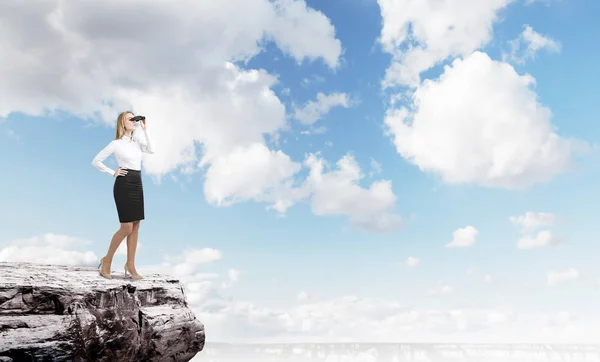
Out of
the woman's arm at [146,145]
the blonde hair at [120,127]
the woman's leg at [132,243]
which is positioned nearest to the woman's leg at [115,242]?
the woman's leg at [132,243]

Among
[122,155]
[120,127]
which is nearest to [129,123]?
[120,127]

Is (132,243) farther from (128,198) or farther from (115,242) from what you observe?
(128,198)

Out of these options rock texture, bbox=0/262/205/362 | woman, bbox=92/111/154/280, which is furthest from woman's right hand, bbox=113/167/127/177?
rock texture, bbox=0/262/205/362

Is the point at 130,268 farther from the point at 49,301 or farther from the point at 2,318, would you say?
the point at 2,318

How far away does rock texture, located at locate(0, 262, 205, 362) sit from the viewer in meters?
9.69

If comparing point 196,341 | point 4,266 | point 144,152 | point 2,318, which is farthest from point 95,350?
point 144,152

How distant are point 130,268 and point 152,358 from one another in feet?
6.62

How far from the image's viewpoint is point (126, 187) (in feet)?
38.9

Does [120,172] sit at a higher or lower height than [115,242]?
higher

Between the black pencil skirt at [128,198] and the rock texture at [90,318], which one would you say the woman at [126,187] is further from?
the rock texture at [90,318]

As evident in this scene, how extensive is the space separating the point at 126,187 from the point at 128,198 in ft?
0.77

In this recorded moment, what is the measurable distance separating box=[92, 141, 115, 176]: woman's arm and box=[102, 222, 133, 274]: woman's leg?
1143 mm

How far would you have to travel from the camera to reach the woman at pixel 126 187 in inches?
465

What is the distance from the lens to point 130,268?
12359 millimetres
